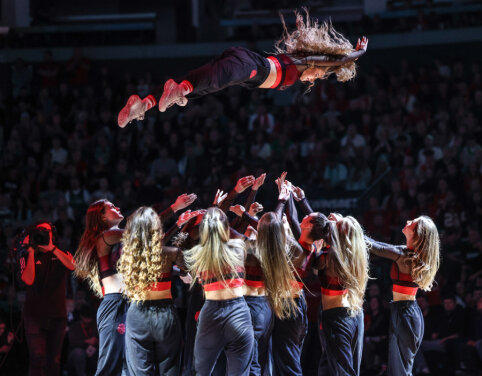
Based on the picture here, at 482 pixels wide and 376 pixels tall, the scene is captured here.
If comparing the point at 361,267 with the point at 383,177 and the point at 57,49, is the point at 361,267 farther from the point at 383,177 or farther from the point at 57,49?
the point at 57,49

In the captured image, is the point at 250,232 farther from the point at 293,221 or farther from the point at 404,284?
the point at 404,284

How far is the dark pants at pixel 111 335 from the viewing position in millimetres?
5625

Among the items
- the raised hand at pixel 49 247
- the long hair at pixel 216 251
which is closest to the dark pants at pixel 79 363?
the raised hand at pixel 49 247

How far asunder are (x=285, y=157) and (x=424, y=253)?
17.7 ft

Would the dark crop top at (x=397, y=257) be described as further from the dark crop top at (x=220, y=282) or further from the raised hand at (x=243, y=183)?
the dark crop top at (x=220, y=282)

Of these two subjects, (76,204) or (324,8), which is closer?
(76,204)

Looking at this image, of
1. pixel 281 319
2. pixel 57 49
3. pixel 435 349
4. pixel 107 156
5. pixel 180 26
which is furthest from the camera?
pixel 180 26

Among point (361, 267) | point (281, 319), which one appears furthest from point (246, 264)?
point (361, 267)

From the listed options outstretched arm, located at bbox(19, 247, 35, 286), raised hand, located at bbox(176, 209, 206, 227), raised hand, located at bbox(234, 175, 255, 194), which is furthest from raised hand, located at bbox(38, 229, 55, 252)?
raised hand, located at bbox(234, 175, 255, 194)

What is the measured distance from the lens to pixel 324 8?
1639 centimetres

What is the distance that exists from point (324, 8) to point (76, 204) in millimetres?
8347

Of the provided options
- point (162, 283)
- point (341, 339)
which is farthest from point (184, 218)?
point (341, 339)

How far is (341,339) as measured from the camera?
18.5ft

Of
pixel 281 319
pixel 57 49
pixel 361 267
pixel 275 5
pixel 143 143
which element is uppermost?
pixel 275 5
